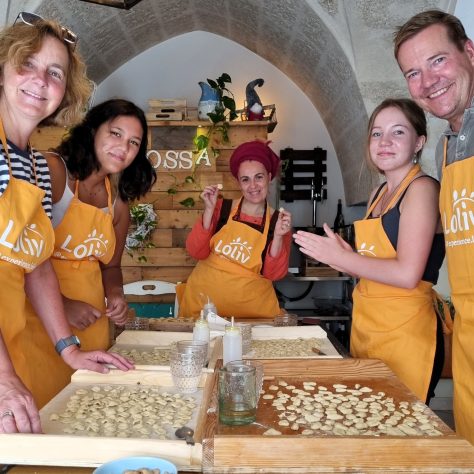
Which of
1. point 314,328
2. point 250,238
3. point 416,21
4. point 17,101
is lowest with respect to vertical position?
point 314,328

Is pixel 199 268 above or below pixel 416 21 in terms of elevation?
below

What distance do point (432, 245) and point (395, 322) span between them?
339 mm

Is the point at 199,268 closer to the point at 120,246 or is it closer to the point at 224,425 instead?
the point at 120,246

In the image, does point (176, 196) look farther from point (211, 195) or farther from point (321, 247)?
point (321, 247)

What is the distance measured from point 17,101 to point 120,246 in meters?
1.03

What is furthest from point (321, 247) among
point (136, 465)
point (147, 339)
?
point (136, 465)

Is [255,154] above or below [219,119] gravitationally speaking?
below

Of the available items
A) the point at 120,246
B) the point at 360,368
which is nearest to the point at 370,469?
the point at 360,368

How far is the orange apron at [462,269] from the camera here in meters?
1.60

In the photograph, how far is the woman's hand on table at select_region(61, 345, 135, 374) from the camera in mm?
1530

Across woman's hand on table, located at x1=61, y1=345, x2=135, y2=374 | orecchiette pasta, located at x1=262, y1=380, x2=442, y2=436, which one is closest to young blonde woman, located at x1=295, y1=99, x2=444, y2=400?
orecchiette pasta, located at x1=262, y1=380, x2=442, y2=436

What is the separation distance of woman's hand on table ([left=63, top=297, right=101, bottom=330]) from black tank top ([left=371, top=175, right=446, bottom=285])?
124 centimetres

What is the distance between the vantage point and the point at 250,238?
316 centimetres

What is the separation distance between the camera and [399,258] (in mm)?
1777
